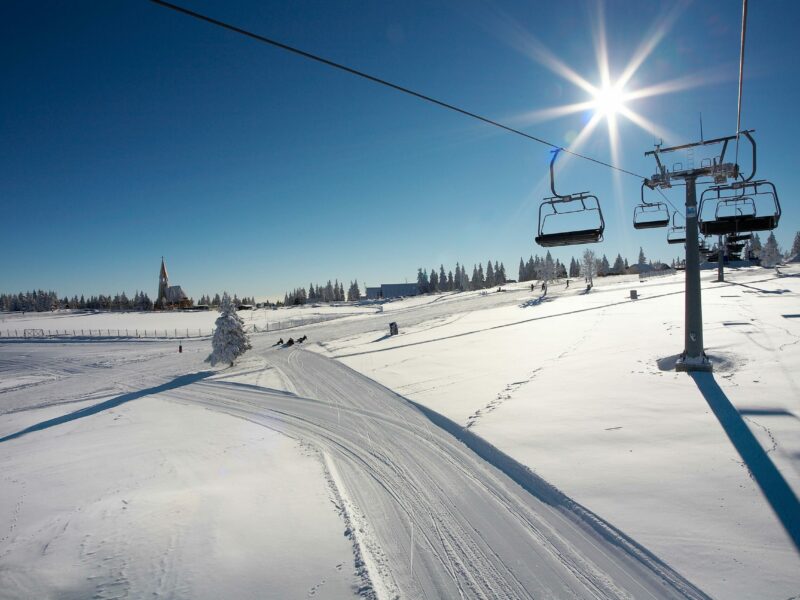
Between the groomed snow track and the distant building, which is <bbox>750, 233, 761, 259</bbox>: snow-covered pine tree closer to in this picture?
the distant building

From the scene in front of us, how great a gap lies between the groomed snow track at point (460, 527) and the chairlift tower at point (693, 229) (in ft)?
25.1

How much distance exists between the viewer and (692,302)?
11609 millimetres

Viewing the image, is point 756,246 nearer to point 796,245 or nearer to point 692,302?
point 796,245

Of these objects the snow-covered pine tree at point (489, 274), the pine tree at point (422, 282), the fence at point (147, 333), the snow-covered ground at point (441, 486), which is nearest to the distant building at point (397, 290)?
the pine tree at point (422, 282)

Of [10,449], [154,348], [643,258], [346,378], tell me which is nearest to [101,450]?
[10,449]

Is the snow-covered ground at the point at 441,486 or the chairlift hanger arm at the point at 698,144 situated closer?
the snow-covered ground at the point at 441,486

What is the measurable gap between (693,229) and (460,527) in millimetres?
11722

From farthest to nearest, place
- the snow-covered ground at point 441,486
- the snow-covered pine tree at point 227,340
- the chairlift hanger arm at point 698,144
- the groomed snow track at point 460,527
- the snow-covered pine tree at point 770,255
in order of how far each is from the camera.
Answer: the snow-covered pine tree at point 770,255
the snow-covered pine tree at point 227,340
the chairlift hanger arm at point 698,144
the snow-covered ground at point 441,486
the groomed snow track at point 460,527

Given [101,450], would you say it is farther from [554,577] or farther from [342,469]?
[554,577]

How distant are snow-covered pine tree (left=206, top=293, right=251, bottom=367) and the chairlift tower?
72.1ft

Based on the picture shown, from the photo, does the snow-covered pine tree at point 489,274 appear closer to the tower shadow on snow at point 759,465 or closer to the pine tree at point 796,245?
the pine tree at point 796,245

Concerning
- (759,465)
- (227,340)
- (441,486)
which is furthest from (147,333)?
(759,465)

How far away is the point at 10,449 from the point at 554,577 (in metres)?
15.3

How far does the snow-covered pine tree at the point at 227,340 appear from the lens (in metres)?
23.0
